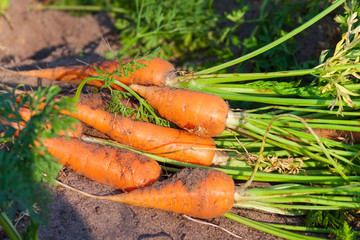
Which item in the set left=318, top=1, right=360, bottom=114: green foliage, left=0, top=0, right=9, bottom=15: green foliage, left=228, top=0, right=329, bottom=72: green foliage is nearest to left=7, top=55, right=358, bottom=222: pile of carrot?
left=318, top=1, right=360, bottom=114: green foliage

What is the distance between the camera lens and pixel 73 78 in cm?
306

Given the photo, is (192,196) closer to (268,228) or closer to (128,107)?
(268,228)

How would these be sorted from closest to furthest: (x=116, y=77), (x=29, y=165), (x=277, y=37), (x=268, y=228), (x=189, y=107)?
(x=29, y=165) → (x=268, y=228) → (x=189, y=107) → (x=116, y=77) → (x=277, y=37)

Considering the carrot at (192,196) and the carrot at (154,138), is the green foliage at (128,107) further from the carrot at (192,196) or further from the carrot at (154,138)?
the carrot at (192,196)

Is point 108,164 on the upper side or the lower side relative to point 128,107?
lower

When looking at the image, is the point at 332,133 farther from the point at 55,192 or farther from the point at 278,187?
the point at 55,192

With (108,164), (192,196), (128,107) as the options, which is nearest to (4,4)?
(128,107)

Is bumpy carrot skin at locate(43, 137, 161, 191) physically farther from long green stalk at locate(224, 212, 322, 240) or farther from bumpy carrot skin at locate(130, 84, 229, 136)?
long green stalk at locate(224, 212, 322, 240)

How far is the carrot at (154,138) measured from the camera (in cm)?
259

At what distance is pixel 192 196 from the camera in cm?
230

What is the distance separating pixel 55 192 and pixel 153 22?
2010 mm

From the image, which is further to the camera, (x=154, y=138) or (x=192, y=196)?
(x=154, y=138)

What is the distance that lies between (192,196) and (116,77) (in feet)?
3.82

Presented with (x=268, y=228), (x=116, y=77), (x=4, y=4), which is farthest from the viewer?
(x=4, y=4)
